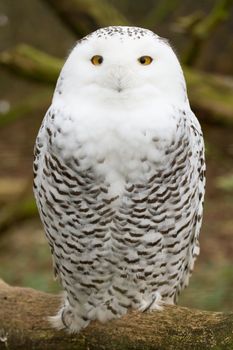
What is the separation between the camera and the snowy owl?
213cm

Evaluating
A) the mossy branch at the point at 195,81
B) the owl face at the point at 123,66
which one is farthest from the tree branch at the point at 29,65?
the owl face at the point at 123,66

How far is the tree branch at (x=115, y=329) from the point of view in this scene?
85.4 inches

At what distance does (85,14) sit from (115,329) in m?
2.51

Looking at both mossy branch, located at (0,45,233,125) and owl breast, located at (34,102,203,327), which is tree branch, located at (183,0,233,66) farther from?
owl breast, located at (34,102,203,327)

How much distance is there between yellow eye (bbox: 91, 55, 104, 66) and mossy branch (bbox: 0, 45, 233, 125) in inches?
A: 79.5

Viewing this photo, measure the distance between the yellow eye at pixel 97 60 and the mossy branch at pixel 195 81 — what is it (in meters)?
2.02

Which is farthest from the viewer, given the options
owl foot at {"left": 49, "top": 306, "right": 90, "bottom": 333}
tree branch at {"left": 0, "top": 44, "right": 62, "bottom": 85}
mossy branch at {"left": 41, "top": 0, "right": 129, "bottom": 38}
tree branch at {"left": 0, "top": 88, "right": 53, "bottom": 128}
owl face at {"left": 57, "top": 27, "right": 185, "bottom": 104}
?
tree branch at {"left": 0, "top": 88, "right": 53, "bottom": 128}

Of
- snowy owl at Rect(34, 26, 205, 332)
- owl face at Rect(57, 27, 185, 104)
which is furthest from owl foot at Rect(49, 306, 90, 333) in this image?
owl face at Rect(57, 27, 185, 104)

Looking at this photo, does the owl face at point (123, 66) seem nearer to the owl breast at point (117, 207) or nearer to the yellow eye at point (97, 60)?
the yellow eye at point (97, 60)

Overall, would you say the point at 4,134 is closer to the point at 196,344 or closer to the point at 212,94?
the point at 212,94

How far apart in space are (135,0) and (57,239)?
5.45 metres

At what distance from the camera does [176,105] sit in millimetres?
2201

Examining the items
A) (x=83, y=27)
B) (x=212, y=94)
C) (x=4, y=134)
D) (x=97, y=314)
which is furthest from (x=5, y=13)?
(x=97, y=314)

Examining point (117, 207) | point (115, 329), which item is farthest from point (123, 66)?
point (115, 329)
